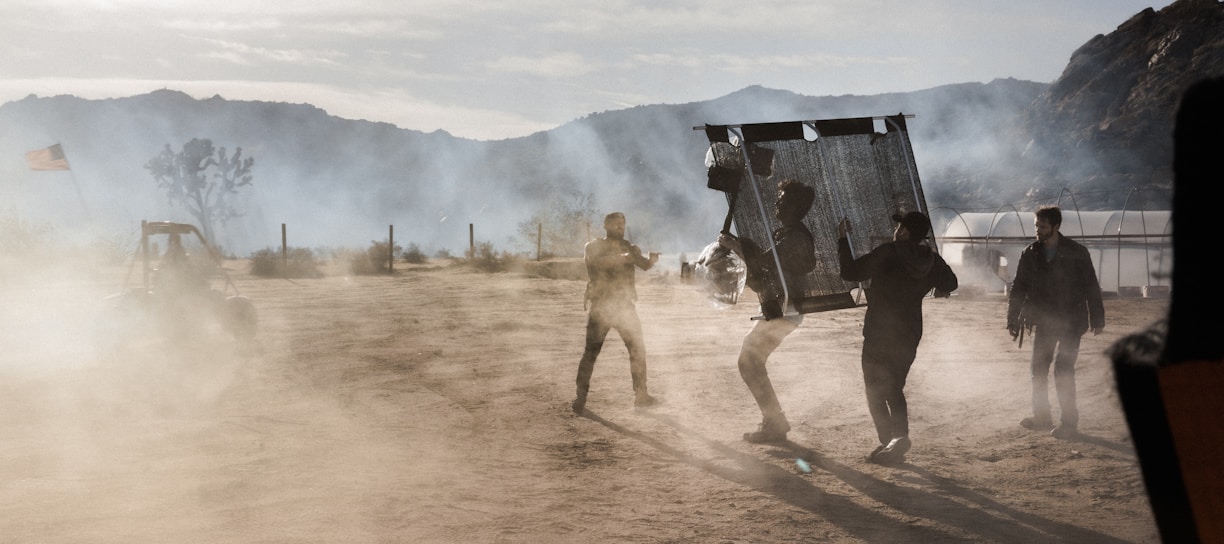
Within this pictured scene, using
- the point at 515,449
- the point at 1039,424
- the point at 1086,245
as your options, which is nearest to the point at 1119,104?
the point at 1086,245

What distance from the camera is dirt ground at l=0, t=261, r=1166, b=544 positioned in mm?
5113

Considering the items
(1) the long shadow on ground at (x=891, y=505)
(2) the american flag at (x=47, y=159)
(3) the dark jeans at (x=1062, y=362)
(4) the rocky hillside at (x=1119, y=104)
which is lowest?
(1) the long shadow on ground at (x=891, y=505)

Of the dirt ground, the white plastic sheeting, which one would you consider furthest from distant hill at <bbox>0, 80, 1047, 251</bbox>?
the dirt ground

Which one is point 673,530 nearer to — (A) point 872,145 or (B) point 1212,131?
(A) point 872,145

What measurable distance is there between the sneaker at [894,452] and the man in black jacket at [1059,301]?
5.00ft

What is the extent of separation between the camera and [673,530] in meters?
5.05

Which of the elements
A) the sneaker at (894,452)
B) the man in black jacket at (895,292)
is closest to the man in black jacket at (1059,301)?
the man in black jacket at (895,292)

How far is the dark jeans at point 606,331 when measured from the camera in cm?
808

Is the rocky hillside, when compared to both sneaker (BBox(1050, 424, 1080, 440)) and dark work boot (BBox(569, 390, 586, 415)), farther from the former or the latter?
dark work boot (BBox(569, 390, 586, 415))

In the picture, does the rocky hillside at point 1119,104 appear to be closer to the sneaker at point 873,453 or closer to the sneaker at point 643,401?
Answer: the sneaker at point 643,401

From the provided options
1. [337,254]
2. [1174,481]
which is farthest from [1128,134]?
[1174,481]

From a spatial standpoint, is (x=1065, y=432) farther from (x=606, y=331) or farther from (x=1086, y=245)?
(x=1086, y=245)

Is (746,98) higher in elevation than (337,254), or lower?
higher

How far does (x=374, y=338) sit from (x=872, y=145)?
29.0 feet
